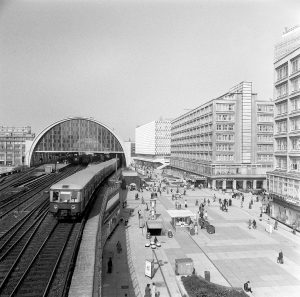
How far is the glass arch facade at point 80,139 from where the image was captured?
10225 cm

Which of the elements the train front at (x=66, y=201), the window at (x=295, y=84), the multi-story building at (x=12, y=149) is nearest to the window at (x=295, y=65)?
the window at (x=295, y=84)

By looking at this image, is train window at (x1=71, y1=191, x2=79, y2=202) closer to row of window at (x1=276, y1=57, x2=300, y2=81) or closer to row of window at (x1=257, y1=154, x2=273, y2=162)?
row of window at (x1=276, y1=57, x2=300, y2=81)

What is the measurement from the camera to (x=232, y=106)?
73.9 metres

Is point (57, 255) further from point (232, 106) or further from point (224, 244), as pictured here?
point (232, 106)

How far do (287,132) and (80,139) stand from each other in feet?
251

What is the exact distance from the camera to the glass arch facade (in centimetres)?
10225

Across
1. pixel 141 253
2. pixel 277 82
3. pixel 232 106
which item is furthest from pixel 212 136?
pixel 141 253

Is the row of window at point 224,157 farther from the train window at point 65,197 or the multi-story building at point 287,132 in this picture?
the train window at point 65,197

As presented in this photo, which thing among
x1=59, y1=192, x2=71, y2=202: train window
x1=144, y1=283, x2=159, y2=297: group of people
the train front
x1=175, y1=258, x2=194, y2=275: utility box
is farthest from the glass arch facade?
x1=144, y1=283, x2=159, y2=297: group of people

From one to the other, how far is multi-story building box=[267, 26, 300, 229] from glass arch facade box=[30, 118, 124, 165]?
67490 millimetres

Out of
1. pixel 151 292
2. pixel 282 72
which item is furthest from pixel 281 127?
pixel 151 292

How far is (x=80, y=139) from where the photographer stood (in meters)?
104

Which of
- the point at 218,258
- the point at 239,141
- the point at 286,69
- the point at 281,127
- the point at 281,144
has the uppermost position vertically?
the point at 286,69

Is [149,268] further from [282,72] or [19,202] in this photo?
[282,72]
